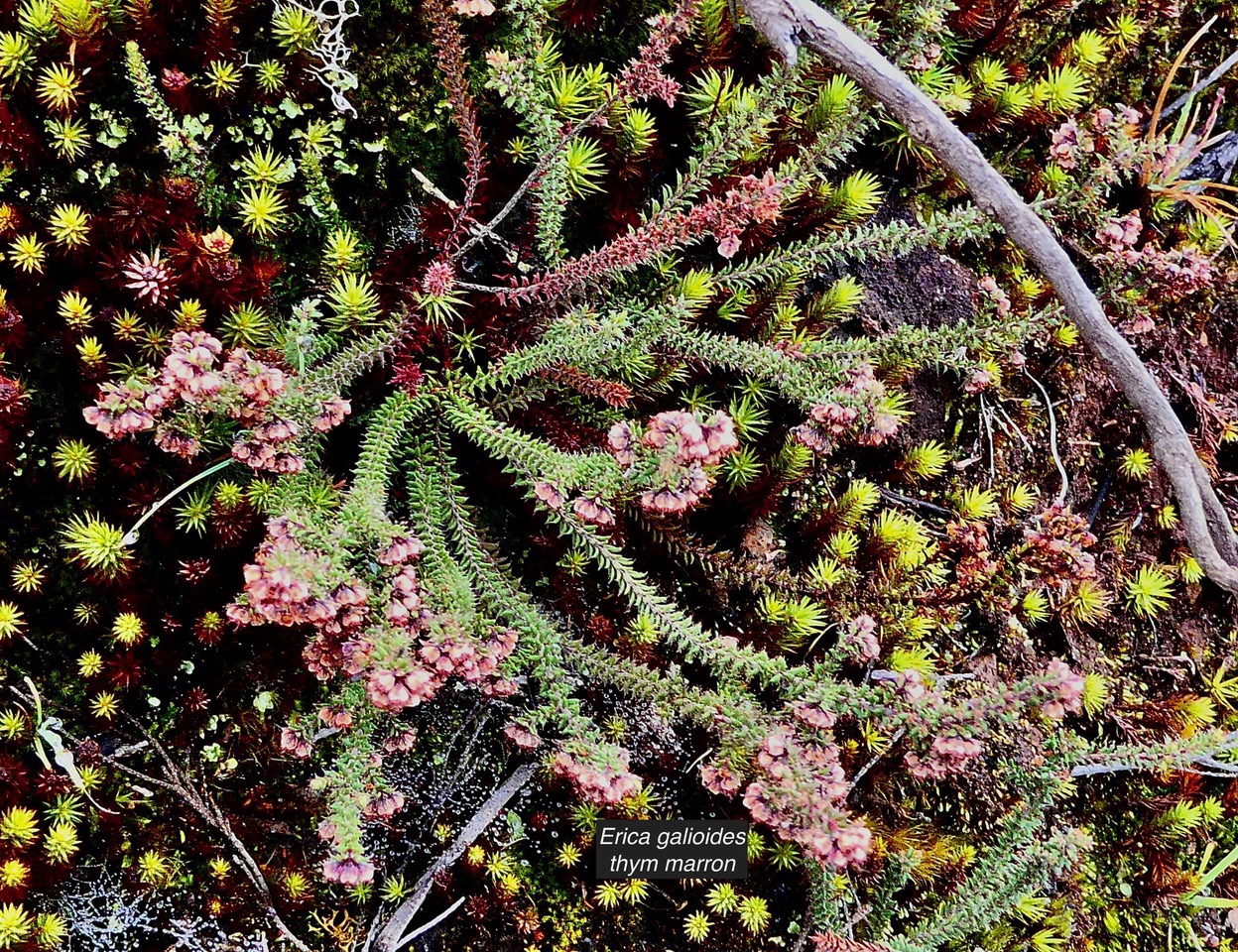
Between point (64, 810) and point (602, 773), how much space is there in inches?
67.9

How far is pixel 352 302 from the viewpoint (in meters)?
2.92

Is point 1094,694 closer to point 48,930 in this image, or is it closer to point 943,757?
point 943,757

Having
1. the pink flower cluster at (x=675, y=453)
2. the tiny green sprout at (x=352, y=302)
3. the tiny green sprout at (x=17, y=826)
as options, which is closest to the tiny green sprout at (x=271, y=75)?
the tiny green sprout at (x=352, y=302)

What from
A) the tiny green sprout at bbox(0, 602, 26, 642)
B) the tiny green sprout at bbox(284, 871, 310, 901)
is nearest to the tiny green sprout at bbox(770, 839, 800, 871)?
the tiny green sprout at bbox(284, 871, 310, 901)

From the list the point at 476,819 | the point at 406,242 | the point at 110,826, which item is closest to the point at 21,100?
the point at 406,242

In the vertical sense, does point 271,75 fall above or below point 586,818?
above

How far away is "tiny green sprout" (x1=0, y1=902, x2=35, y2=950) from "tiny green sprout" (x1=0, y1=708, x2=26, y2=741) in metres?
0.49

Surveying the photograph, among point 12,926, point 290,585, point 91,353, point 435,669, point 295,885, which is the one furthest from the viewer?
point 295,885

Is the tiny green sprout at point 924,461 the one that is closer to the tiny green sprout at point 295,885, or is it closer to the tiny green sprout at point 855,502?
the tiny green sprout at point 855,502

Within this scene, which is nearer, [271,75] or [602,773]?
[602,773]

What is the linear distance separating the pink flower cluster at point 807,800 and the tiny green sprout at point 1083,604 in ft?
5.58

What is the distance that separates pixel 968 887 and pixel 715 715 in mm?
1217

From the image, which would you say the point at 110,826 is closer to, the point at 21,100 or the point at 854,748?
the point at 21,100

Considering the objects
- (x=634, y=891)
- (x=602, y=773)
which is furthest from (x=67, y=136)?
(x=634, y=891)
